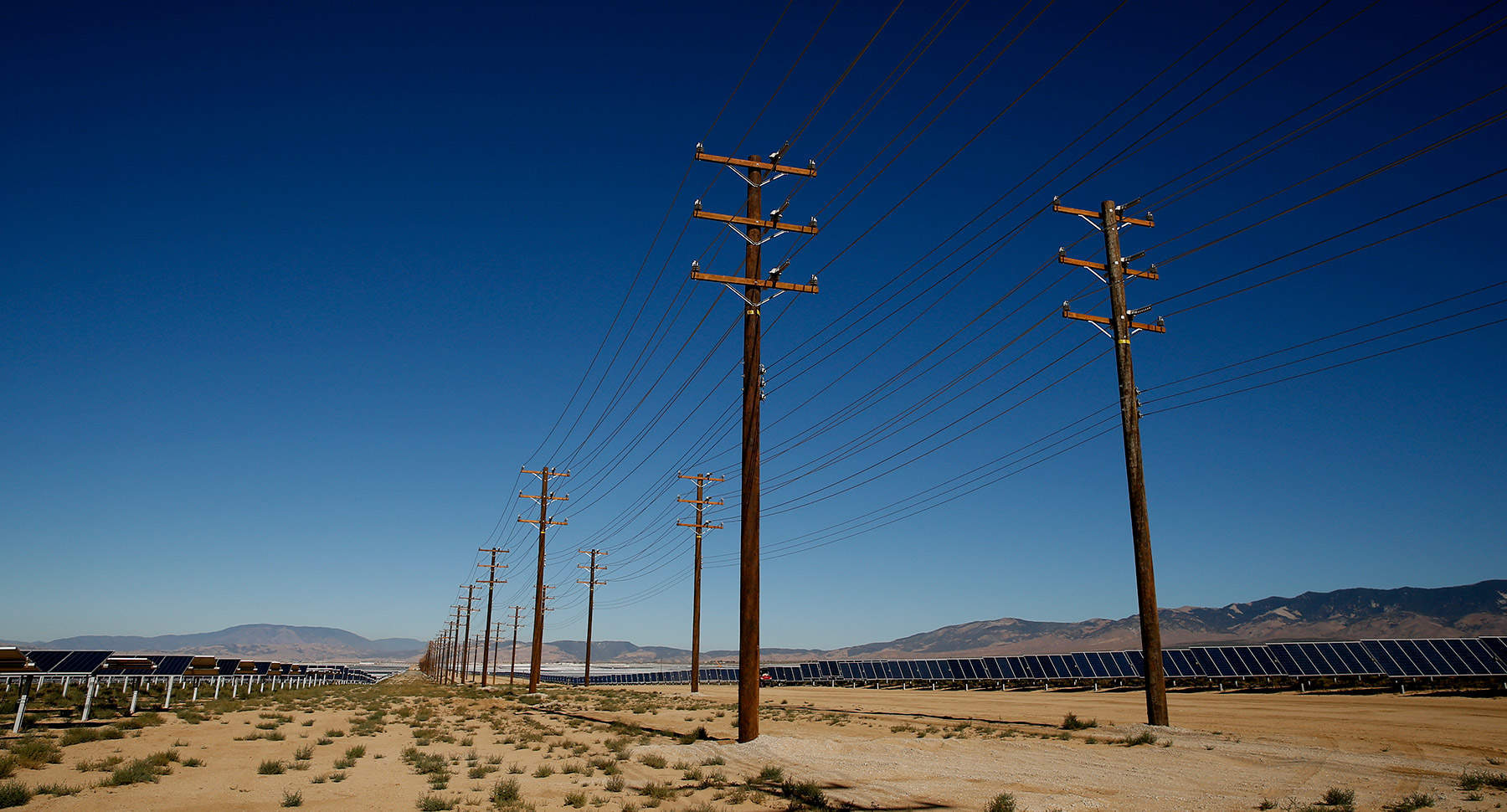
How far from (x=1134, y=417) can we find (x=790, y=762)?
13.0 metres

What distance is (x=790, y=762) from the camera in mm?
16141

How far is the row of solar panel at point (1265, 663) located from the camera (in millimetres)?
29531

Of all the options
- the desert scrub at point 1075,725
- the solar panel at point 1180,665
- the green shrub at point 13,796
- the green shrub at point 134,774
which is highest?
the solar panel at point 1180,665

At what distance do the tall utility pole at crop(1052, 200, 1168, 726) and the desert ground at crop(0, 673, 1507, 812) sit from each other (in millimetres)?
1362

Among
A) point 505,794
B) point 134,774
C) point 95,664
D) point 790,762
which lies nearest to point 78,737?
point 134,774

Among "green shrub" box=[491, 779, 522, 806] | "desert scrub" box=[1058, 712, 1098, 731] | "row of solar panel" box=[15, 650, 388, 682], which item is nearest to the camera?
"green shrub" box=[491, 779, 522, 806]

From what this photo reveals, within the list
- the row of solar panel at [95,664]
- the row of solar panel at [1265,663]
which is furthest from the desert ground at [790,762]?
the row of solar panel at [1265,663]

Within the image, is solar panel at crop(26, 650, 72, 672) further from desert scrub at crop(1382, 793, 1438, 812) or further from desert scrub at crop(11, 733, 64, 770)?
desert scrub at crop(1382, 793, 1438, 812)

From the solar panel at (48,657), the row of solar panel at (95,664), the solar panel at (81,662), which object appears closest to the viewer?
the solar panel at (81,662)

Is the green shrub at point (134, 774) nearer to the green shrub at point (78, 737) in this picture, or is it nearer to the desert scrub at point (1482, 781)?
the green shrub at point (78, 737)

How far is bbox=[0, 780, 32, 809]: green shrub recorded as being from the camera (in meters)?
10.6

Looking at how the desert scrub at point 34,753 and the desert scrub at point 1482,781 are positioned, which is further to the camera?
the desert scrub at point 34,753

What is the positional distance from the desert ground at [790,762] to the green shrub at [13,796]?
126 millimetres

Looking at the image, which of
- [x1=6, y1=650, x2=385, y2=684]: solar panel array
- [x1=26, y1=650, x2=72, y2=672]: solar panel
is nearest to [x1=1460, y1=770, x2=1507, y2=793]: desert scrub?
[x1=6, y1=650, x2=385, y2=684]: solar panel array
